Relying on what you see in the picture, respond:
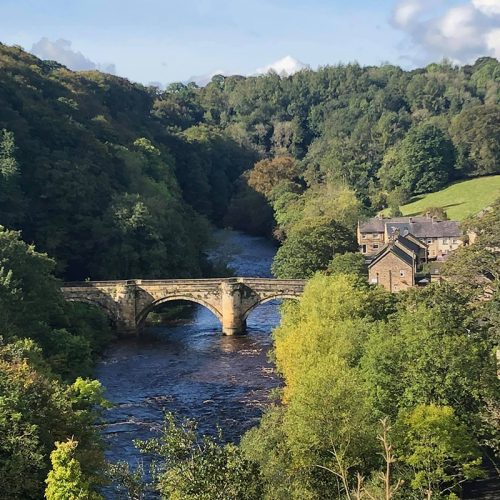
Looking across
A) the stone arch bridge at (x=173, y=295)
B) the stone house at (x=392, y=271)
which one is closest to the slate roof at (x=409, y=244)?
the stone house at (x=392, y=271)

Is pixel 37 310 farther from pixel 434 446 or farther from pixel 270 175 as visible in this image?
pixel 270 175

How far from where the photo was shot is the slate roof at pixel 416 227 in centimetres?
8831

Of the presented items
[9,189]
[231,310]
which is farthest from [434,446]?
[9,189]

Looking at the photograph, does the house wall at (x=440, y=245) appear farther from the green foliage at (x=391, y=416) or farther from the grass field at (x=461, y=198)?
the green foliage at (x=391, y=416)

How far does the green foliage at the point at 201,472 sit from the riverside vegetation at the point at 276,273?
0.21 feet

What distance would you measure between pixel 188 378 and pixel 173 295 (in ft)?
52.6

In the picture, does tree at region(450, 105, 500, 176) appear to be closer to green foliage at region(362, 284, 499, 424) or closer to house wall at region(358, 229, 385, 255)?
house wall at region(358, 229, 385, 255)

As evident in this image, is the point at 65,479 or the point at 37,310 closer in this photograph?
the point at 65,479

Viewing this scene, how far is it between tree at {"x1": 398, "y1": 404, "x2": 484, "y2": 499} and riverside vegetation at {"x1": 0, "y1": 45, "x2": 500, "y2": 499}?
0.11 meters

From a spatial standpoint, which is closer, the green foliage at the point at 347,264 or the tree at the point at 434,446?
the tree at the point at 434,446

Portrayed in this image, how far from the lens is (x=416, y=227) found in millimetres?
90062

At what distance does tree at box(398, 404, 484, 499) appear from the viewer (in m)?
28.8

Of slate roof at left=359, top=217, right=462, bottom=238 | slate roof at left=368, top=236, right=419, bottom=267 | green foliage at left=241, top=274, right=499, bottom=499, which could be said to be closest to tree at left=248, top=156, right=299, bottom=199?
slate roof at left=359, top=217, right=462, bottom=238

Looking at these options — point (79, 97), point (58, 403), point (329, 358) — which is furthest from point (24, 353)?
point (79, 97)
